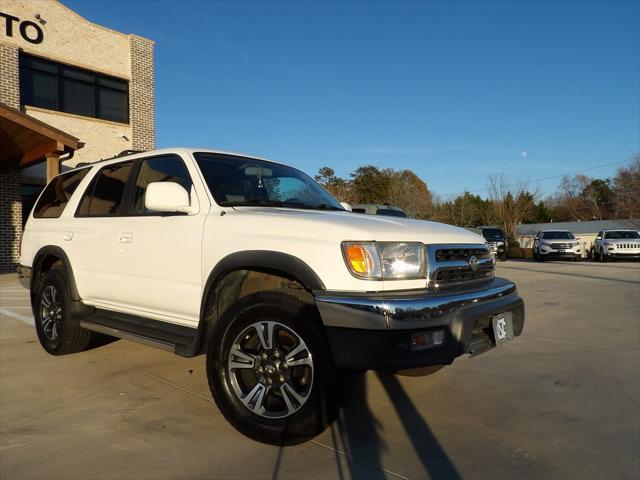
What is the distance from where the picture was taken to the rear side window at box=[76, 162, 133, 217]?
446 cm

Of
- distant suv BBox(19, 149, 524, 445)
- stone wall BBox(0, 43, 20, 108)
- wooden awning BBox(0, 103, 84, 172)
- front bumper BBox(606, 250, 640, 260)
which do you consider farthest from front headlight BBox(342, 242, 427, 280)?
front bumper BBox(606, 250, 640, 260)

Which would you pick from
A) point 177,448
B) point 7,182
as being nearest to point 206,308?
point 177,448

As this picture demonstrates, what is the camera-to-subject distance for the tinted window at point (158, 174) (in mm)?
3998

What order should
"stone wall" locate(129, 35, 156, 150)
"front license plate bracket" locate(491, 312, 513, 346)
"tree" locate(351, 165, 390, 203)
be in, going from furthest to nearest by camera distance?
"tree" locate(351, 165, 390, 203)
"stone wall" locate(129, 35, 156, 150)
"front license plate bracket" locate(491, 312, 513, 346)

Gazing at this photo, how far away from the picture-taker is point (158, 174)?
13.9 feet

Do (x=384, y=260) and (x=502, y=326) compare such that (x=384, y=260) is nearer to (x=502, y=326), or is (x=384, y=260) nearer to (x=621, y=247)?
(x=502, y=326)

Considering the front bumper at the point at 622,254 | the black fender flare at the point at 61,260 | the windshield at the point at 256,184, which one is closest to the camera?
the windshield at the point at 256,184

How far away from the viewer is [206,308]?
3402 millimetres

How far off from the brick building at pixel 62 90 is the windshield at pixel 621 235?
67.6 feet

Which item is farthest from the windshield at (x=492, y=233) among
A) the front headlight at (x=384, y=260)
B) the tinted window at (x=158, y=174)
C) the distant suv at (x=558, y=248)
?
the front headlight at (x=384, y=260)

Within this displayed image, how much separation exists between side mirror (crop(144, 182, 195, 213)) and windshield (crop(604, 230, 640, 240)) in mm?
24473

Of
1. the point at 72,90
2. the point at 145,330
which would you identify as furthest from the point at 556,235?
the point at 145,330

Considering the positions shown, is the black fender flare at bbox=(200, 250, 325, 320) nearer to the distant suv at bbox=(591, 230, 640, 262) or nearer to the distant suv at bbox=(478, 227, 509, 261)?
the distant suv at bbox=(478, 227, 509, 261)

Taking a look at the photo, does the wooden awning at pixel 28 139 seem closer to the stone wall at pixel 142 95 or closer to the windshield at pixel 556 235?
the stone wall at pixel 142 95
